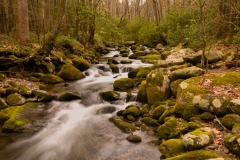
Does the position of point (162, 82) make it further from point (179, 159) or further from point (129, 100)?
point (179, 159)

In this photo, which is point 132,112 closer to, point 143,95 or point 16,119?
point 143,95

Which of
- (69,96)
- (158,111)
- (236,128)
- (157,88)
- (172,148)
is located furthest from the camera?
(69,96)

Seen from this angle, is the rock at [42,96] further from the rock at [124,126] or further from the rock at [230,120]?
the rock at [230,120]

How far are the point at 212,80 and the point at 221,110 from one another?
1.34 metres

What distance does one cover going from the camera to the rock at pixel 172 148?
15.8 feet

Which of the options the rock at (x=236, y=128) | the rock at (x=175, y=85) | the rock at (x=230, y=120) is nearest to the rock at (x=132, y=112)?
the rock at (x=175, y=85)

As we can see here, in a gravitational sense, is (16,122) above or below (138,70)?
below

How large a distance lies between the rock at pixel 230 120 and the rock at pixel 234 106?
0.58ft

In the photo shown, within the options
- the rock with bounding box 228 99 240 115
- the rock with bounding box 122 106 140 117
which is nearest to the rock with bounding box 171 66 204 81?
the rock with bounding box 122 106 140 117

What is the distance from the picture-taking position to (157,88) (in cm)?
812

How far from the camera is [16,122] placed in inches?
262

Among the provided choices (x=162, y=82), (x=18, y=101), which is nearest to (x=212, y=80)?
(x=162, y=82)

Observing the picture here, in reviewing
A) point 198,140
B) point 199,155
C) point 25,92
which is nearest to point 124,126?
point 198,140

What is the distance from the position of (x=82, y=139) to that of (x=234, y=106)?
4227 millimetres
